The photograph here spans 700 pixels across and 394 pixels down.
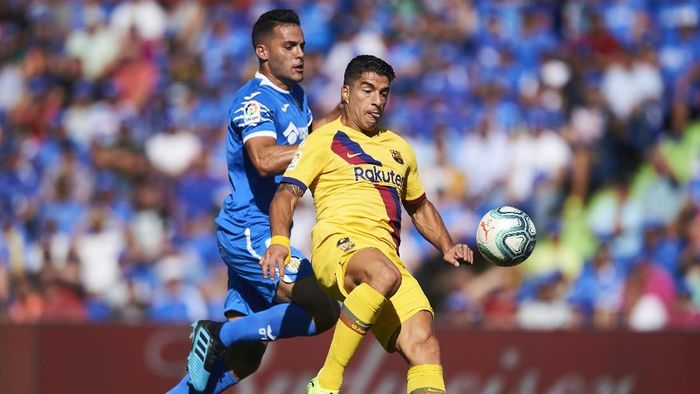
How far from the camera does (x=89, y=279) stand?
1416 cm

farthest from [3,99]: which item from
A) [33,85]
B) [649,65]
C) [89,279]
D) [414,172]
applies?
[414,172]

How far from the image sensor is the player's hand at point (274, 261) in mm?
7238

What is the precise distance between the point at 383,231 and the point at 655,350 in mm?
5636

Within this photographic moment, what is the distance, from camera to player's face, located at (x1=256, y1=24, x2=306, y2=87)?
839 cm

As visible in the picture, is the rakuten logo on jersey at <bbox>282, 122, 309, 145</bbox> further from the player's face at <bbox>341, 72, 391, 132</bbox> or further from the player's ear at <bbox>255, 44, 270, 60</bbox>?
the player's face at <bbox>341, 72, 391, 132</bbox>

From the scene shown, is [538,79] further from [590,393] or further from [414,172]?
[414,172]

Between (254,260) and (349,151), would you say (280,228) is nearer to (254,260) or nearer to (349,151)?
→ (349,151)

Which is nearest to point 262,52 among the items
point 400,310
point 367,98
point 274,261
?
point 367,98

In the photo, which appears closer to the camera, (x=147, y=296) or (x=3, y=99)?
(x=147, y=296)

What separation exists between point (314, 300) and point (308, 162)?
3.14 feet

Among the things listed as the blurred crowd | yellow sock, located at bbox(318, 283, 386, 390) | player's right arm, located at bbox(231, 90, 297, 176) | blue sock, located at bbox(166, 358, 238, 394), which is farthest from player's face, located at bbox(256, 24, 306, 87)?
the blurred crowd

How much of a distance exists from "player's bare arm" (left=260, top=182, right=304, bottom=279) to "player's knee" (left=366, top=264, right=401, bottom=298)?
530mm

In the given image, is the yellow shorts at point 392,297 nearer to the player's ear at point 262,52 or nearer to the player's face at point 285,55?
the player's face at point 285,55

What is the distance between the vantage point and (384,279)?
23.5ft
